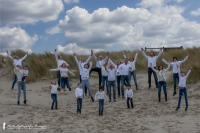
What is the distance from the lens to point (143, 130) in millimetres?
8781

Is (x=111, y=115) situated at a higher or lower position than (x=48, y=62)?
lower

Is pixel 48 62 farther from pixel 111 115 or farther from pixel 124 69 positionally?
pixel 111 115

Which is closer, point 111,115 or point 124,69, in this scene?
point 111,115

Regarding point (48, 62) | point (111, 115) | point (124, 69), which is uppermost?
point (48, 62)

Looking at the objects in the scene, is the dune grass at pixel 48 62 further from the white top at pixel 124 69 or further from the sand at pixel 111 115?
the sand at pixel 111 115

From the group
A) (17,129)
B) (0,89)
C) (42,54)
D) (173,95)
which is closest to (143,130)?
(17,129)

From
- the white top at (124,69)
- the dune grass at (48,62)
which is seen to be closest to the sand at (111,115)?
the white top at (124,69)

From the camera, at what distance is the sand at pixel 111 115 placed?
891cm

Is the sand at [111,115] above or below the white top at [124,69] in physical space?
below

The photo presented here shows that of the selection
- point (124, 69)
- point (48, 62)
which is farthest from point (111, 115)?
point (48, 62)

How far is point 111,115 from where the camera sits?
10.8 m

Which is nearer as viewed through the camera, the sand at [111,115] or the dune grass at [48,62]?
the sand at [111,115]

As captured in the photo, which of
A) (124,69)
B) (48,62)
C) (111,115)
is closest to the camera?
(111,115)

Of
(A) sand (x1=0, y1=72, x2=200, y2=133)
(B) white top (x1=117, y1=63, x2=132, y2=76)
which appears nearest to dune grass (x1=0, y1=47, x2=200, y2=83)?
(B) white top (x1=117, y1=63, x2=132, y2=76)
